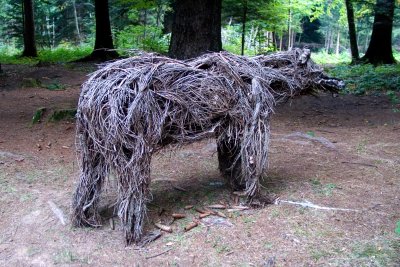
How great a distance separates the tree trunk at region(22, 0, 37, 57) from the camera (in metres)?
18.1

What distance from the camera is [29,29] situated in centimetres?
1839

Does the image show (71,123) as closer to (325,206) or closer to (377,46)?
(325,206)

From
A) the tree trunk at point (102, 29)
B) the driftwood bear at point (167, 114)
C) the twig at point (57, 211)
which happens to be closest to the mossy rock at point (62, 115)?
the twig at point (57, 211)


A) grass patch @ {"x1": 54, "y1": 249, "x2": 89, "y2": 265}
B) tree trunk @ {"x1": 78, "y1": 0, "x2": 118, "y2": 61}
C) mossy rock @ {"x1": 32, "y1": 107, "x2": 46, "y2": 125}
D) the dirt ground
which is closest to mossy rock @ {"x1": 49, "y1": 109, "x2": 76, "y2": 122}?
the dirt ground

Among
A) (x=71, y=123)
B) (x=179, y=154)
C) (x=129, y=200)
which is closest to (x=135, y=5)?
(x=71, y=123)

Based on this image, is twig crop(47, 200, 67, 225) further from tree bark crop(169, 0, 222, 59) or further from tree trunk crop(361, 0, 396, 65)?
tree trunk crop(361, 0, 396, 65)

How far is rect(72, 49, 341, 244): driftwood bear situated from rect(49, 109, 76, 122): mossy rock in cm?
349

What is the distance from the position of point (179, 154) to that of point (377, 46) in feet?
41.0

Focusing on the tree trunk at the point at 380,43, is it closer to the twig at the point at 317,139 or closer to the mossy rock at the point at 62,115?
the twig at the point at 317,139

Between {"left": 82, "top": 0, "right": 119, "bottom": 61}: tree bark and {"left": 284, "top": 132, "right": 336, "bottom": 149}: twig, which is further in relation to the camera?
{"left": 82, "top": 0, "right": 119, "bottom": 61}: tree bark

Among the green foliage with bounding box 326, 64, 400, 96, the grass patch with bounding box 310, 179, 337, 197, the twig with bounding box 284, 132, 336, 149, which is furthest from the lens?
the green foliage with bounding box 326, 64, 400, 96

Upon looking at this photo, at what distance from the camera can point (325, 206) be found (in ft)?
13.7

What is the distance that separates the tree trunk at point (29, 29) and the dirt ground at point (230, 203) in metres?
12.2

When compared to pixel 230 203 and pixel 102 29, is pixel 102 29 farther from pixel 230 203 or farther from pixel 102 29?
pixel 230 203
